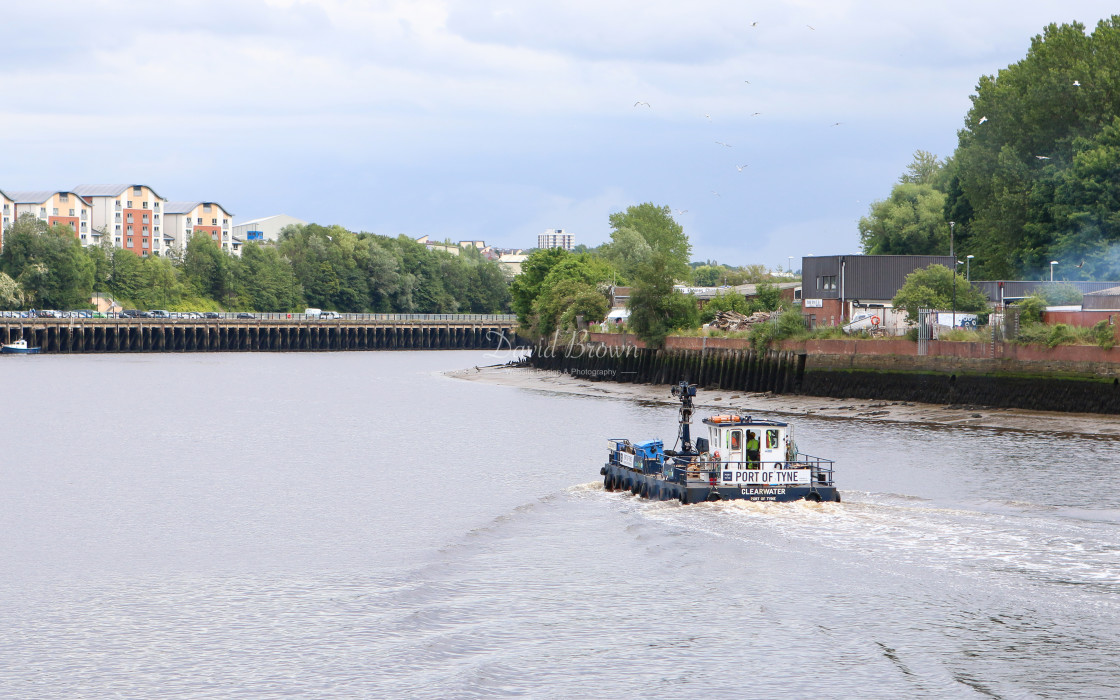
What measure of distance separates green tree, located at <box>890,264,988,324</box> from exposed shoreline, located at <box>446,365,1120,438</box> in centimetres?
846

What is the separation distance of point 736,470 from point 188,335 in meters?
155

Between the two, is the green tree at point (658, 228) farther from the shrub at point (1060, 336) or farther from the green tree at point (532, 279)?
the shrub at point (1060, 336)

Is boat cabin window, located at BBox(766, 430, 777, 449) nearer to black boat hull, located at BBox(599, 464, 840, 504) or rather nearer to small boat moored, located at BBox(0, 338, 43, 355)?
black boat hull, located at BBox(599, 464, 840, 504)

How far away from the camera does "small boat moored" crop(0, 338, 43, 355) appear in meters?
162

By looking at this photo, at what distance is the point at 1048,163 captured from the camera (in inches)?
3757

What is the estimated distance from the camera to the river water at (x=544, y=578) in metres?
23.0

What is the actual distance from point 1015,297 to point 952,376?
2040cm

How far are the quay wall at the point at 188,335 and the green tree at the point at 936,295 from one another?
364 ft

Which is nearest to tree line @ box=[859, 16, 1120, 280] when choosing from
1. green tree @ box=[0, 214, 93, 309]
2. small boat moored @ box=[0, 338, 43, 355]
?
small boat moored @ box=[0, 338, 43, 355]

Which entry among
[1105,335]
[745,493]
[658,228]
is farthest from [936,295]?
[658,228]

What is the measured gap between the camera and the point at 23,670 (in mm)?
23281

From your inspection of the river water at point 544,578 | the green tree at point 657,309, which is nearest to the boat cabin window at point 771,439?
the river water at point 544,578

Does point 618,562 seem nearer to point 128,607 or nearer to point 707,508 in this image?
point 707,508

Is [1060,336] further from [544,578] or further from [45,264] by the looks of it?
[45,264]
